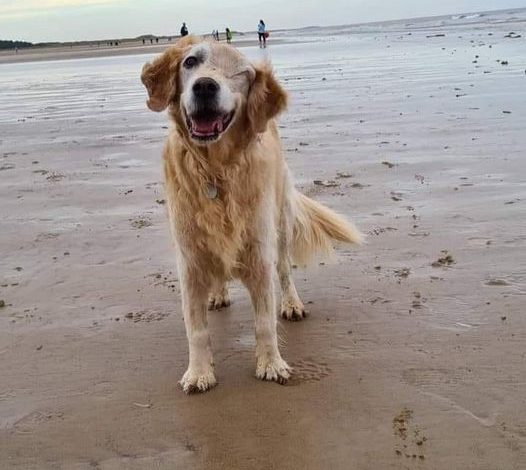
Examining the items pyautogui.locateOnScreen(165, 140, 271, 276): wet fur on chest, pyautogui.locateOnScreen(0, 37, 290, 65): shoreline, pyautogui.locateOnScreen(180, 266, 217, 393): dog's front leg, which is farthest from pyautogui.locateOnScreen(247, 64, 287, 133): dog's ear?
pyautogui.locateOnScreen(0, 37, 290, 65): shoreline

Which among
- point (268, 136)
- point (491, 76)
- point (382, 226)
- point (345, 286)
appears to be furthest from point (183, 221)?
point (491, 76)

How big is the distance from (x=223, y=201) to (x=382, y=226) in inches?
85.3

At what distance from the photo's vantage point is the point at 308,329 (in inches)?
150

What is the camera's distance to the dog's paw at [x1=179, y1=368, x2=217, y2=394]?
125 inches

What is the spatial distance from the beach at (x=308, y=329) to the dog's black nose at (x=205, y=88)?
138 cm

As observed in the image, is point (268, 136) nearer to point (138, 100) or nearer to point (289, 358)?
point (289, 358)

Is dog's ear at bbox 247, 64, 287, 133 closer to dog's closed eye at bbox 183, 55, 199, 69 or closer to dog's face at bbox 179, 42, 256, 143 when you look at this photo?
dog's face at bbox 179, 42, 256, 143

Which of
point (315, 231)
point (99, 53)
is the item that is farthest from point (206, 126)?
point (99, 53)

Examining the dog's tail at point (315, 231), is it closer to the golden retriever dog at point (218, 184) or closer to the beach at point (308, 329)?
the beach at point (308, 329)

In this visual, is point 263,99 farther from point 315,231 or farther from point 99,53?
point 99,53

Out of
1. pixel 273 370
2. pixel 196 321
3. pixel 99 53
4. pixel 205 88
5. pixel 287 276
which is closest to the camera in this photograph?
pixel 205 88

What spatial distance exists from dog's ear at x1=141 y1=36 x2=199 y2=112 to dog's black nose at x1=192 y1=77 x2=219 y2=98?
33cm

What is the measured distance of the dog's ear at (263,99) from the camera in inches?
133

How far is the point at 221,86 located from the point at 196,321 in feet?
3.85
